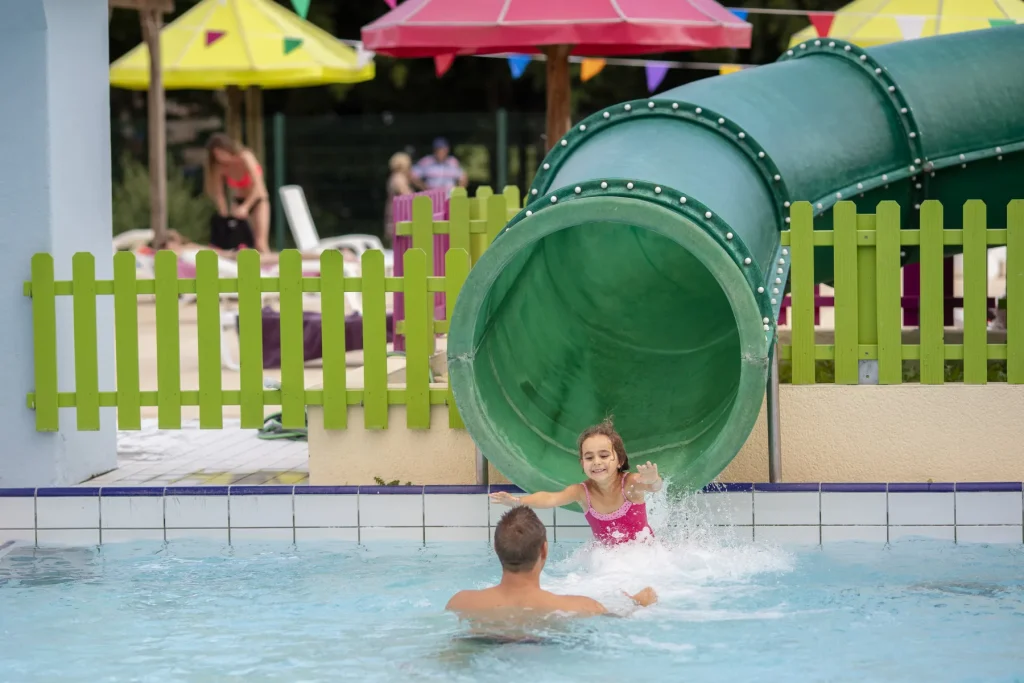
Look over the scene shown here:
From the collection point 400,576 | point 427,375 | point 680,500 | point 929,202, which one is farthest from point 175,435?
point 929,202

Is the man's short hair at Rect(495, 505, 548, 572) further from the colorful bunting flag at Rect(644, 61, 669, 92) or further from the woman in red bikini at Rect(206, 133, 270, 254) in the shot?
the colorful bunting flag at Rect(644, 61, 669, 92)

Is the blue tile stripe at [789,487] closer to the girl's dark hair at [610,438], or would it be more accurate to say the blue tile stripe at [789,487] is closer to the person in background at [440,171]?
the girl's dark hair at [610,438]

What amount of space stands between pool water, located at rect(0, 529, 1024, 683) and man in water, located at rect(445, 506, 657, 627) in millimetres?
85

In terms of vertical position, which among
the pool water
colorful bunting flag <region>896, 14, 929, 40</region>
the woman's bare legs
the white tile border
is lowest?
the pool water

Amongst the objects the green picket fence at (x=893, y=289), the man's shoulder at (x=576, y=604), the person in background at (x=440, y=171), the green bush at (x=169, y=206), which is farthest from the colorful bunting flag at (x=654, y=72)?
the man's shoulder at (x=576, y=604)

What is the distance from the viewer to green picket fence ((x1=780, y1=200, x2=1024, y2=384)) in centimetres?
660

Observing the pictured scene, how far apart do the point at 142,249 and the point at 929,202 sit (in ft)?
38.1

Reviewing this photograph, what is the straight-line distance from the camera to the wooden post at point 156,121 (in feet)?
52.1

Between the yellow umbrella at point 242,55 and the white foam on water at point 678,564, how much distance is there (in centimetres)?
1343

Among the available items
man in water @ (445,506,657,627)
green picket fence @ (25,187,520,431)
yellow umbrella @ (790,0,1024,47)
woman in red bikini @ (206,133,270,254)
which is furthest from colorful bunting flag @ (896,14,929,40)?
man in water @ (445,506,657,627)

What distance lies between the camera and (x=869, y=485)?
6.36m

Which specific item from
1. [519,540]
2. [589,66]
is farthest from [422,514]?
[589,66]

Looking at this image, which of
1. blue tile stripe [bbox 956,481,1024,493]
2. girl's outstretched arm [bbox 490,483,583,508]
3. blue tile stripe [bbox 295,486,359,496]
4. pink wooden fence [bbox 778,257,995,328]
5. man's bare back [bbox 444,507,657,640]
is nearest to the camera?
man's bare back [bbox 444,507,657,640]

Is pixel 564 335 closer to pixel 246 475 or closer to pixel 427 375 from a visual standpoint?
pixel 427 375
